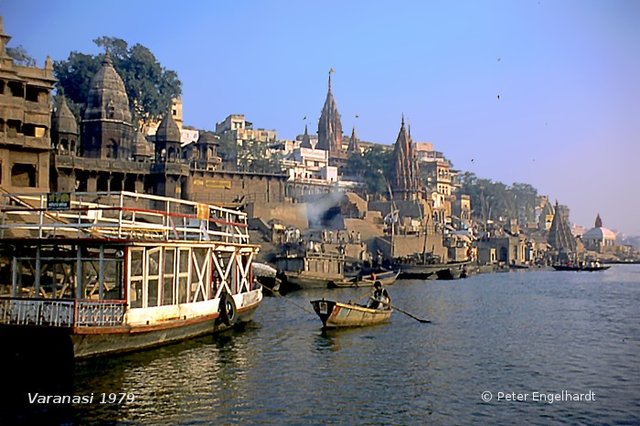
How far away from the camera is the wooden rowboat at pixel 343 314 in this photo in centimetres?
2584

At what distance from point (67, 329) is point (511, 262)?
313ft

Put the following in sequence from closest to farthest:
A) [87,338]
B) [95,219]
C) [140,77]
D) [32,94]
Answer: [87,338] → [95,219] → [32,94] → [140,77]

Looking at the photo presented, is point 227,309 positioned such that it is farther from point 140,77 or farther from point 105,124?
point 140,77

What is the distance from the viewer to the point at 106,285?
73.6 ft

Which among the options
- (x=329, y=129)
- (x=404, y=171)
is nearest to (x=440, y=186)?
(x=329, y=129)

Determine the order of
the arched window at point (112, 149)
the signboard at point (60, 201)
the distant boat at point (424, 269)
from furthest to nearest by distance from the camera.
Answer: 1. the distant boat at point (424, 269)
2. the arched window at point (112, 149)
3. the signboard at point (60, 201)

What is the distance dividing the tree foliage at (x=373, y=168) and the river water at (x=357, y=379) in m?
82.7

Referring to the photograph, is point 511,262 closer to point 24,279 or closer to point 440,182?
point 440,182

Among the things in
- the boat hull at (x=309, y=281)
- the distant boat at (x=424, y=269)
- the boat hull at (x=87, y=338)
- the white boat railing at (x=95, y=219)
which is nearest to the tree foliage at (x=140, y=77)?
the distant boat at (x=424, y=269)

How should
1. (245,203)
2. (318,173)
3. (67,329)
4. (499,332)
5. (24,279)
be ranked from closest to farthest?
1. (67,329)
2. (24,279)
3. (499,332)
4. (245,203)
5. (318,173)

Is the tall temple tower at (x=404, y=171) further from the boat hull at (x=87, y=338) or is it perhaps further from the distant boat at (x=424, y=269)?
the boat hull at (x=87, y=338)

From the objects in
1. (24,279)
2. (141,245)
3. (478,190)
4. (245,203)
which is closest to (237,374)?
(141,245)

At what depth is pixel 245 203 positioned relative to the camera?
64500 mm

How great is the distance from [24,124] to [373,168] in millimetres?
78861
